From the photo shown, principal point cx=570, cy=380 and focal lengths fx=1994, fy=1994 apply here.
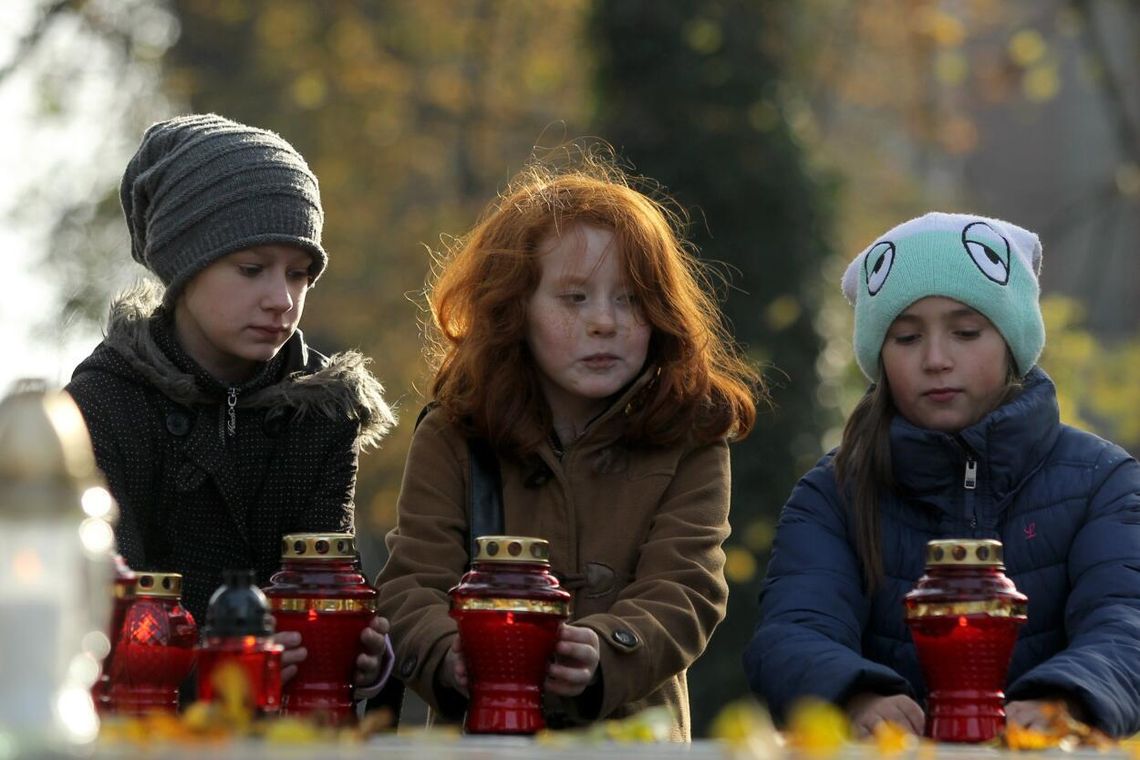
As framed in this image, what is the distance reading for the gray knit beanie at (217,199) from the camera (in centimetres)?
450

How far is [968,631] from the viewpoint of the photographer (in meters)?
3.33

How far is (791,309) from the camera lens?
1007cm

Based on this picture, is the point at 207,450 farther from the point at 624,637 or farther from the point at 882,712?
the point at 882,712

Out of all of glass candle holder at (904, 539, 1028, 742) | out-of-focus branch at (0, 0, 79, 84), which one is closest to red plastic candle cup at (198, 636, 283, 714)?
glass candle holder at (904, 539, 1028, 742)

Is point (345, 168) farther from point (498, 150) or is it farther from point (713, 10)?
point (713, 10)

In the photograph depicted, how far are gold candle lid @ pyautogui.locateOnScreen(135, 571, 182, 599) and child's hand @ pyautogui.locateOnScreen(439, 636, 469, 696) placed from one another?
510 millimetres

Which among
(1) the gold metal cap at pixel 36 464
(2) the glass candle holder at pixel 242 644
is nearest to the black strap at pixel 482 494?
(2) the glass candle holder at pixel 242 644

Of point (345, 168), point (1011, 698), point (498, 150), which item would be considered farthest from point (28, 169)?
point (1011, 698)

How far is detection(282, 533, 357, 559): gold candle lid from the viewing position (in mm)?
3541

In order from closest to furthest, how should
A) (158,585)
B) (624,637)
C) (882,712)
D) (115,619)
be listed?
(115,619)
(158,585)
(882,712)
(624,637)

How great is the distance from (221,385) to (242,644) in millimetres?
1502

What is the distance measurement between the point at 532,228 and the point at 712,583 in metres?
0.91

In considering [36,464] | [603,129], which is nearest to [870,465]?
[36,464]

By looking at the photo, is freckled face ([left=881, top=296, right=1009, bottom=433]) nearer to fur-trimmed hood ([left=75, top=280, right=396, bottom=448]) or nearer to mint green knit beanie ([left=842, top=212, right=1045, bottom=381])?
mint green knit beanie ([left=842, top=212, right=1045, bottom=381])
